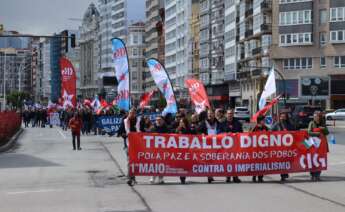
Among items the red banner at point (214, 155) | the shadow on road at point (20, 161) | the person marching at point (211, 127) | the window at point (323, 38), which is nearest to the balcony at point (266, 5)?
the window at point (323, 38)

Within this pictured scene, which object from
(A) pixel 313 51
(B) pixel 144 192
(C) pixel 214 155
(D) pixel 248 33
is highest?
(D) pixel 248 33

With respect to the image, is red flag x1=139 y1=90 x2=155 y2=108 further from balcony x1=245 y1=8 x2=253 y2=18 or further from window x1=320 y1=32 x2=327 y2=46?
balcony x1=245 y1=8 x2=253 y2=18

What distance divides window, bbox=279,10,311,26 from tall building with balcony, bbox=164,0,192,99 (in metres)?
46.8

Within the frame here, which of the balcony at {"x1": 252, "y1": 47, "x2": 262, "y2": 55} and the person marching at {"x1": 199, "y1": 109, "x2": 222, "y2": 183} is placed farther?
the balcony at {"x1": 252, "y1": 47, "x2": 262, "y2": 55}

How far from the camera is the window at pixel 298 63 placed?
90.8 m

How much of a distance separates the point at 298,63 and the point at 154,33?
281 ft

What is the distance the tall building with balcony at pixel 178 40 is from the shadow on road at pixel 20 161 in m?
110

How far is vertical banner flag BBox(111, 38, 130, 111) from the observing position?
101 ft

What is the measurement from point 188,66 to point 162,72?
105167mm

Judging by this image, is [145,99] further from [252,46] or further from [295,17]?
[252,46]

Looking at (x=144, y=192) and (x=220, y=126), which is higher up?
(x=220, y=126)

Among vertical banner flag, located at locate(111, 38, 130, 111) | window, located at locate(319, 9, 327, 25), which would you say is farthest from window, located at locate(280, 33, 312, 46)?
vertical banner flag, located at locate(111, 38, 130, 111)

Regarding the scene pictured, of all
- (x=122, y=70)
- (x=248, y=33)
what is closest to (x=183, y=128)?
(x=122, y=70)

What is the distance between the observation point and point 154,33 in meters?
174
